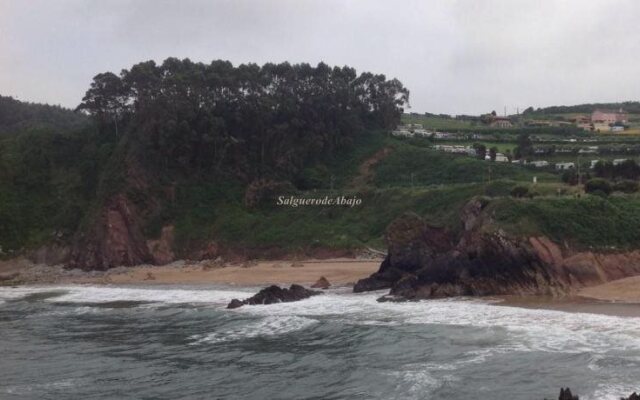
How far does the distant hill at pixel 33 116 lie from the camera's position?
137 metres

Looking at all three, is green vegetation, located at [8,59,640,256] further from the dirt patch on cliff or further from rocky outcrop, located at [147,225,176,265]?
rocky outcrop, located at [147,225,176,265]

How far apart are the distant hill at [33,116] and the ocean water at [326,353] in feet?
332

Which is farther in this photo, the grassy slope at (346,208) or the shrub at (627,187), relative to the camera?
the grassy slope at (346,208)

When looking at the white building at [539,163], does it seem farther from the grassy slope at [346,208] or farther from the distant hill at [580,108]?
the distant hill at [580,108]

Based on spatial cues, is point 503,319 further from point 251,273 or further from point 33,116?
point 33,116

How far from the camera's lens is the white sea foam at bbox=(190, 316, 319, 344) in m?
33.4

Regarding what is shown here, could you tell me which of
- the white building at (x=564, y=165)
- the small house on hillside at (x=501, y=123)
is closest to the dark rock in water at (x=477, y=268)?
the white building at (x=564, y=165)

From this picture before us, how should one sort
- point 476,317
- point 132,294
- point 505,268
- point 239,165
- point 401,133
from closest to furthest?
point 476,317, point 505,268, point 132,294, point 239,165, point 401,133

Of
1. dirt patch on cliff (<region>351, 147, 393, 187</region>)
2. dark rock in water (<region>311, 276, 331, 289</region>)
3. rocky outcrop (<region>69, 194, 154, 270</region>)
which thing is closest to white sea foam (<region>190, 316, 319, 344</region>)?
dark rock in water (<region>311, 276, 331, 289</region>)

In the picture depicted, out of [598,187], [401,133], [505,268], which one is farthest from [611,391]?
[401,133]

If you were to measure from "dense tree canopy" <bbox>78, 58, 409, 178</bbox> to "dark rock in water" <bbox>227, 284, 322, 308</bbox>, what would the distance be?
3915cm

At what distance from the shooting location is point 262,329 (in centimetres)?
3503

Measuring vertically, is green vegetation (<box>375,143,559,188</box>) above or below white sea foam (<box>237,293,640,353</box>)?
above

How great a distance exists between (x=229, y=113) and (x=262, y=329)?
53103mm
